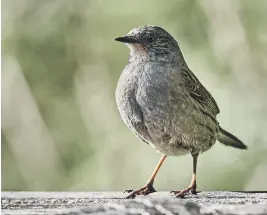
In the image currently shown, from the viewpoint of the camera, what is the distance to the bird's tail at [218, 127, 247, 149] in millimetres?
5684

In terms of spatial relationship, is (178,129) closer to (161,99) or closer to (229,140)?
(161,99)

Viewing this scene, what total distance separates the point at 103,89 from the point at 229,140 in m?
1.28

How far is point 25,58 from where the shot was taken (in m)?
6.86

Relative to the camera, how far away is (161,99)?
479cm

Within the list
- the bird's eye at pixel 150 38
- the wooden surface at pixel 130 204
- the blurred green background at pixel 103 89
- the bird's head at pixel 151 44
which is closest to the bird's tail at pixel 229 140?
the blurred green background at pixel 103 89

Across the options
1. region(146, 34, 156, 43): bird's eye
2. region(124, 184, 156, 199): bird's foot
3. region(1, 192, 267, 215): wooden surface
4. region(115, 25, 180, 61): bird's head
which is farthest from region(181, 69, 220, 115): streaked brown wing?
region(1, 192, 267, 215): wooden surface

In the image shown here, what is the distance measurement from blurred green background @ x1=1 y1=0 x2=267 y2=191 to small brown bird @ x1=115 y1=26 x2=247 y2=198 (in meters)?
0.84

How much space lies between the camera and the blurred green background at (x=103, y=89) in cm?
605

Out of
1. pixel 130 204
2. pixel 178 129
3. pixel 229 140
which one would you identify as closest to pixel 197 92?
pixel 178 129

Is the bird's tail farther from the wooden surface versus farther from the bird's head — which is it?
the wooden surface

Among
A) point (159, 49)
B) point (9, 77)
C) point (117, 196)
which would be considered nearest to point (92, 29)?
point (9, 77)

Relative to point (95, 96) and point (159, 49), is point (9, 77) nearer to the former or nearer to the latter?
point (95, 96)

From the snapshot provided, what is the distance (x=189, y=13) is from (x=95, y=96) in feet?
2.97

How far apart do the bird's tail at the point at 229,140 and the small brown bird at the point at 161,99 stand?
0.45 m
